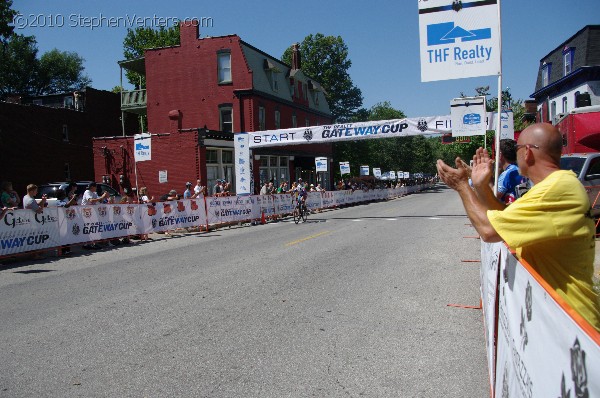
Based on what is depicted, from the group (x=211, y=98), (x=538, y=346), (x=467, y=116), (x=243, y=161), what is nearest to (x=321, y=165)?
(x=211, y=98)

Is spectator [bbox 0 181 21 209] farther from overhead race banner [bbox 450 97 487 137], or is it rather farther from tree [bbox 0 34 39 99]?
tree [bbox 0 34 39 99]

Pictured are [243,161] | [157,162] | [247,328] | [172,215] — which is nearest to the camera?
[247,328]

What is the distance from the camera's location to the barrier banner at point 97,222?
535 inches

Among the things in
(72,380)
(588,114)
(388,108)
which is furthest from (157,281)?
(388,108)

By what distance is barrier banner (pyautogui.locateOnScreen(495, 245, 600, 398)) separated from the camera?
160cm

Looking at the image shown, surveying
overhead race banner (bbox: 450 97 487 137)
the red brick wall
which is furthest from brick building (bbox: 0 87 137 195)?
overhead race banner (bbox: 450 97 487 137)

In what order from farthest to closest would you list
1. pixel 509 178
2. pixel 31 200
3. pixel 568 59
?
1. pixel 568 59
2. pixel 31 200
3. pixel 509 178

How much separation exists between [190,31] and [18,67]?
122 feet

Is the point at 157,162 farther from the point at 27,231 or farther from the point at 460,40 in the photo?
the point at 460,40

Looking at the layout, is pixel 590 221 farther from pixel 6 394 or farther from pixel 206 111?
pixel 206 111

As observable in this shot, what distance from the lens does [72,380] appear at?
4367 mm

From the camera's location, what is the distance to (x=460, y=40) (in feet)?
18.9

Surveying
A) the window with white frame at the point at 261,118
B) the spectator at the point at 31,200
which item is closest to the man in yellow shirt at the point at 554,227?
the spectator at the point at 31,200

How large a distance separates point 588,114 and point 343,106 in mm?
63262
